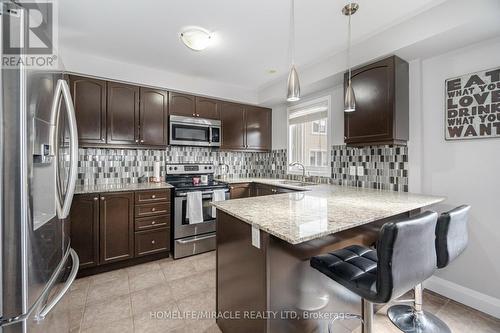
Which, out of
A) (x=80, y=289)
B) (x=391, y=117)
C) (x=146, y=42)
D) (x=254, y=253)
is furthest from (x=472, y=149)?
(x=80, y=289)

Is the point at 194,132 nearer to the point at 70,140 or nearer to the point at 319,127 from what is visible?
the point at 319,127

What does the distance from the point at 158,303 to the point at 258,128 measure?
121 inches

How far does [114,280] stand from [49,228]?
62.2 inches

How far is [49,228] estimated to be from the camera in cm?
110

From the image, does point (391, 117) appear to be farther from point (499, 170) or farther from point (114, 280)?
point (114, 280)

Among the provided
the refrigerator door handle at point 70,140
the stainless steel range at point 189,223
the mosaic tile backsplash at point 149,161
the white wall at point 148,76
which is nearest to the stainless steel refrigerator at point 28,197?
the refrigerator door handle at point 70,140

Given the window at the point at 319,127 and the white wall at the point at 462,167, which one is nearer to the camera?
the white wall at the point at 462,167

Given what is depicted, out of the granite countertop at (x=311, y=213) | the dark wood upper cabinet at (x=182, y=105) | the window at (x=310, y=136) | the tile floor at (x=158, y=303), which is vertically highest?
the dark wood upper cabinet at (x=182, y=105)

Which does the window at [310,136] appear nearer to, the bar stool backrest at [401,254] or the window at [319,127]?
the window at [319,127]

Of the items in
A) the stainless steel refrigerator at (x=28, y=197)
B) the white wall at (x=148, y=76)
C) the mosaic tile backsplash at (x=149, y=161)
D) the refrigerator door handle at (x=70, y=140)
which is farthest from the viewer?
the mosaic tile backsplash at (x=149, y=161)

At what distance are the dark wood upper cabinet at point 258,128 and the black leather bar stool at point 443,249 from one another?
9.88 feet

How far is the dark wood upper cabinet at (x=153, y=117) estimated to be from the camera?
2.98 metres

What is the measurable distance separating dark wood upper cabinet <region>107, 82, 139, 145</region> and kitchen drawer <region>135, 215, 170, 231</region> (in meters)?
1.04

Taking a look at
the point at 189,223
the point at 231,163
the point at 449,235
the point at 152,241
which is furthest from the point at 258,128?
the point at 449,235
